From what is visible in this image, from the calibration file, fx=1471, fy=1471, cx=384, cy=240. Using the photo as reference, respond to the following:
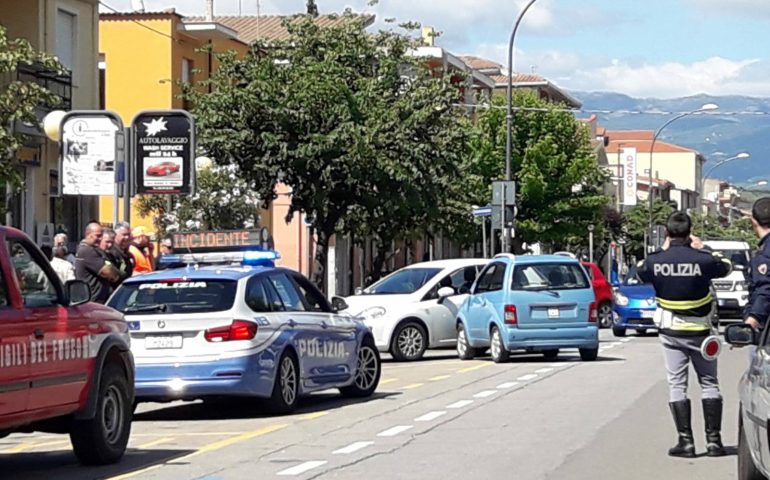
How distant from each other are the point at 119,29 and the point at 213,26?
2.62 metres

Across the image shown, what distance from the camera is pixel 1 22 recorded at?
3020 cm

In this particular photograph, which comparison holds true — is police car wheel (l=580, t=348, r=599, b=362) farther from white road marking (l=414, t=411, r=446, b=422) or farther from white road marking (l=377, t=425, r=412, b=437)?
white road marking (l=377, t=425, r=412, b=437)

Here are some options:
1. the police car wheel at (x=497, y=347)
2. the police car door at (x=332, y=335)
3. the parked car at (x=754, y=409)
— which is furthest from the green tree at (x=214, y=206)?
the parked car at (x=754, y=409)

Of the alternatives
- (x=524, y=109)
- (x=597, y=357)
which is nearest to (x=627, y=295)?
(x=597, y=357)

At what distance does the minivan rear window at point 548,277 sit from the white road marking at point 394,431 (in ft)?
30.4

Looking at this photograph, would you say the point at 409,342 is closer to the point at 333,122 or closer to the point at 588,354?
the point at 588,354

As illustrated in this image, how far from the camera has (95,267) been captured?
60.6 feet

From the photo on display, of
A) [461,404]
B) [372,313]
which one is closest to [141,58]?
[372,313]

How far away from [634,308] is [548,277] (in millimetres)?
9434

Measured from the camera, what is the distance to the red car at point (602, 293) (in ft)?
119

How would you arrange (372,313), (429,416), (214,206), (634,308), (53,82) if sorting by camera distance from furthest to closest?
(214,206) → (634,308) → (53,82) → (372,313) → (429,416)

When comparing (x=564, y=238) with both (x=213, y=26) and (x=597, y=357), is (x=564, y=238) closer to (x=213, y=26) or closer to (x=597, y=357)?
(x=213, y=26)

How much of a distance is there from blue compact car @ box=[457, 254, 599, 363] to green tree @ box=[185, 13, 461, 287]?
19.2 ft

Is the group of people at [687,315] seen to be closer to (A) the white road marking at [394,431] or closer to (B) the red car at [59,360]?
(A) the white road marking at [394,431]
